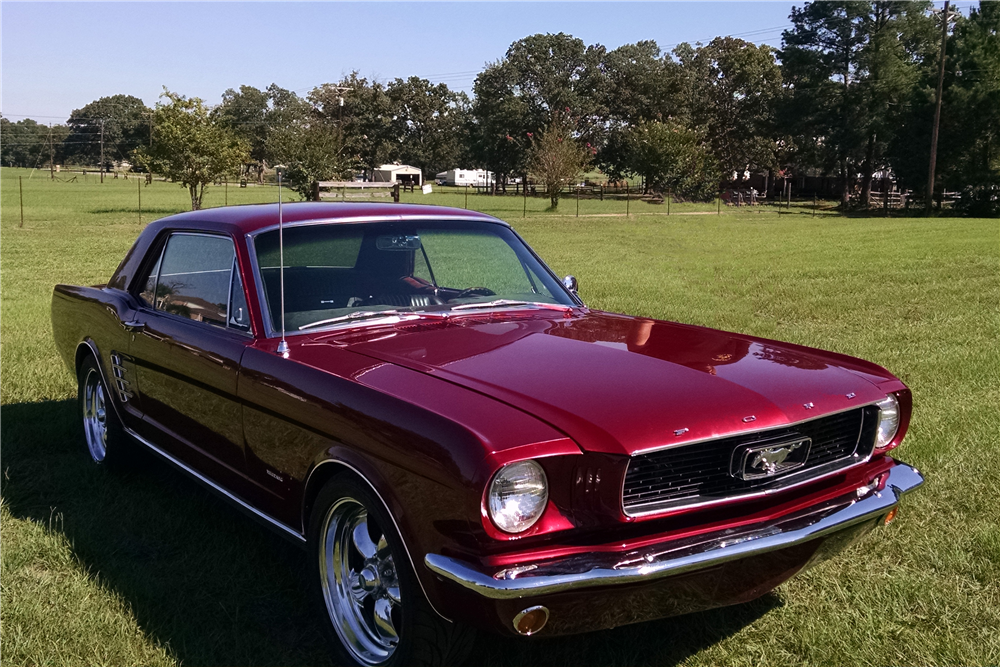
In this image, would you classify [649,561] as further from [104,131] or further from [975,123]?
[104,131]

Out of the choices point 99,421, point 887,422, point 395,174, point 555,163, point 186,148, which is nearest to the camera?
point 887,422

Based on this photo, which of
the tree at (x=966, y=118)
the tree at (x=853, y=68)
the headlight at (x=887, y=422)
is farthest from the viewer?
the tree at (x=853, y=68)

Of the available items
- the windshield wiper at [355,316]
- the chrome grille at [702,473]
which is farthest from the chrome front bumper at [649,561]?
the windshield wiper at [355,316]

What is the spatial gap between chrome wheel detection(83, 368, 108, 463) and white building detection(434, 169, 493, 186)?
3780 inches

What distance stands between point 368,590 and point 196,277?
1.97 metres

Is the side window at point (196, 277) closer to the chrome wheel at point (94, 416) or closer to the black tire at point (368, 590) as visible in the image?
the chrome wheel at point (94, 416)

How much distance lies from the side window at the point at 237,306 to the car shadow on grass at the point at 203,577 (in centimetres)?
104

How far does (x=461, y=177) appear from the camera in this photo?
337 ft

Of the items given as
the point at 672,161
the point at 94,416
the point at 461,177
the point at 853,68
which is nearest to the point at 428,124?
the point at 461,177

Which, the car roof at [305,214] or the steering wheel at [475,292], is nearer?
the car roof at [305,214]

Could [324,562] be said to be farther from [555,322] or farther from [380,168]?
[380,168]

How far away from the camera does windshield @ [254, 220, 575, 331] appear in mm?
3768

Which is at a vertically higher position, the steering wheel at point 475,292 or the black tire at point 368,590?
the steering wheel at point 475,292

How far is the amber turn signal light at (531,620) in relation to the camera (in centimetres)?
243
